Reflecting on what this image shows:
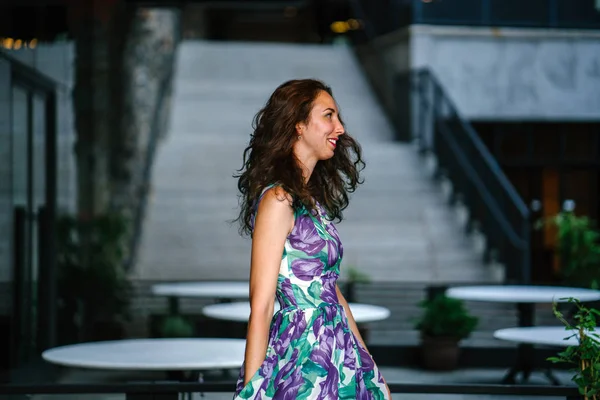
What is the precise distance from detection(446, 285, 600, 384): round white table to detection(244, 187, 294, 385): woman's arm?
5895 mm

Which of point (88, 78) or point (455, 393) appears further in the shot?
point (88, 78)

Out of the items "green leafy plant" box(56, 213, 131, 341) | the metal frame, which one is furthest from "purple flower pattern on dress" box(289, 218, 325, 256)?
"green leafy plant" box(56, 213, 131, 341)

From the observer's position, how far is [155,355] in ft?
17.2

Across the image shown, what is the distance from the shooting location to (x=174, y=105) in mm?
16625

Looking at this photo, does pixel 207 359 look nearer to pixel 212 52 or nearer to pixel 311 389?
pixel 311 389

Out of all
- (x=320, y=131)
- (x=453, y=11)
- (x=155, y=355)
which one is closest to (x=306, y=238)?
(x=320, y=131)

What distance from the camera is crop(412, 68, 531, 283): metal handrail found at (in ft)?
41.3

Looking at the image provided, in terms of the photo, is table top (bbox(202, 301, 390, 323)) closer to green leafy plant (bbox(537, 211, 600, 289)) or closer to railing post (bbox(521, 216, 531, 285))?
green leafy plant (bbox(537, 211, 600, 289))

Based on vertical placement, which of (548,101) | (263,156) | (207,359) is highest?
(548,101)

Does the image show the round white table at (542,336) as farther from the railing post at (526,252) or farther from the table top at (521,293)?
the railing post at (526,252)

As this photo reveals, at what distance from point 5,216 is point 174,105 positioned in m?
8.31

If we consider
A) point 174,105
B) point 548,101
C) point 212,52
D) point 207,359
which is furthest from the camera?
point 212,52

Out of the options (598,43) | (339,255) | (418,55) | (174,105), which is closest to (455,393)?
(339,255)

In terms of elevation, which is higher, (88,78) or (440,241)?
(88,78)
